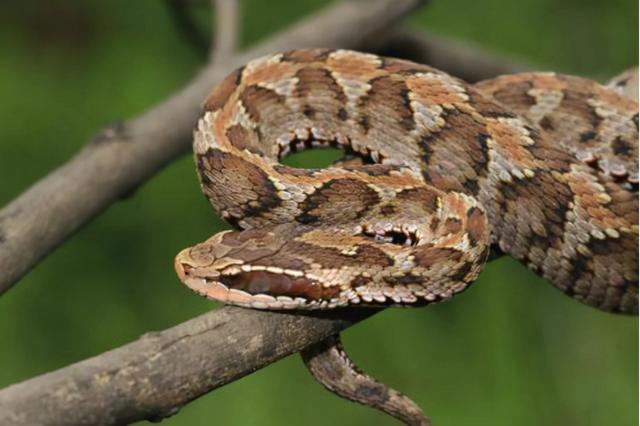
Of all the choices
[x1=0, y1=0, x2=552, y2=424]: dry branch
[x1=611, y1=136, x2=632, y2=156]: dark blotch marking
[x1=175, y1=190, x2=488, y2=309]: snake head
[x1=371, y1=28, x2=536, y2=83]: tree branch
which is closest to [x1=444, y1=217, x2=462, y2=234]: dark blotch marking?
[x1=175, y1=190, x2=488, y2=309]: snake head

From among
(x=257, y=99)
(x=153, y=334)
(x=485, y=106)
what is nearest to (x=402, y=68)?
(x=485, y=106)

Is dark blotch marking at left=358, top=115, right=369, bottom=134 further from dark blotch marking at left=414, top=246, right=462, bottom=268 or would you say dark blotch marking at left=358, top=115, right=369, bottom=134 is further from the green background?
the green background

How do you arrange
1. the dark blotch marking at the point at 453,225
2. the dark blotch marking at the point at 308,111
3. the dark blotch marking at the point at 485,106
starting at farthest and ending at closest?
the dark blotch marking at the point at 308,111
the dark blotch marking at the point at 485,106
the dark blotch marking at the point at 453,225

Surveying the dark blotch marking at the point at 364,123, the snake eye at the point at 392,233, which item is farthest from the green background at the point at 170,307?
the snake eye at the point at 392,233

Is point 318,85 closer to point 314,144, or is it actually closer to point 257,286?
point 314,144

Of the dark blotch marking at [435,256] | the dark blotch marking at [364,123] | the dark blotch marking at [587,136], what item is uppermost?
the dark blotch marking at [364,123]

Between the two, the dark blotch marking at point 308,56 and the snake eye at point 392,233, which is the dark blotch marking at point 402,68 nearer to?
the dark blotch marking at point 308,56
